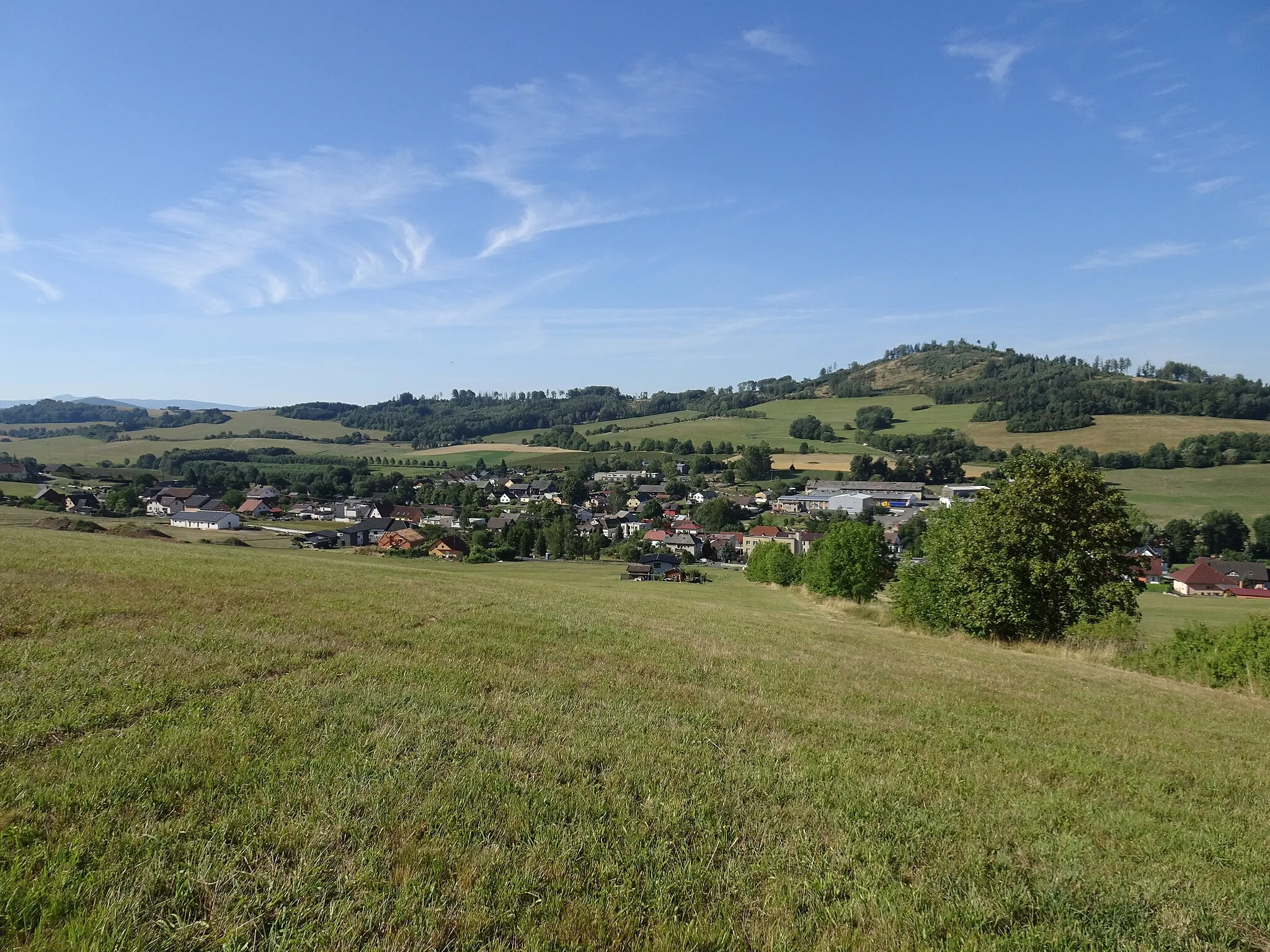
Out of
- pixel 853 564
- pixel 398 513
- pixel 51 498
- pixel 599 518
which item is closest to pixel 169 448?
pixel 398 513

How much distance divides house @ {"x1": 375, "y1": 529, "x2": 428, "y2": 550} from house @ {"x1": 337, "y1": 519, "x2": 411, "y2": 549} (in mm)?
5092

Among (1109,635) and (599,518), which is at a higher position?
(1109,635)

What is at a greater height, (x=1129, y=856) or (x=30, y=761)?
(x=30, y=761)

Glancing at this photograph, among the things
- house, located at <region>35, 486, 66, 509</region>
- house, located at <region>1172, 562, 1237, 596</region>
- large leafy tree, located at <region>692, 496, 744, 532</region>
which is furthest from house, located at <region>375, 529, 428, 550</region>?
house, located at <region>1172, 562, 1237, 596</region>

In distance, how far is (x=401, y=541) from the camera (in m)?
91.9

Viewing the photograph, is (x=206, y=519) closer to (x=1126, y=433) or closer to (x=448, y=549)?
(x=448, y=549)

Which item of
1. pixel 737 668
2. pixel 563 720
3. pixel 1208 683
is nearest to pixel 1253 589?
pixel 1208 683

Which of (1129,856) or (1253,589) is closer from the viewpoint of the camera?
(1129,856)

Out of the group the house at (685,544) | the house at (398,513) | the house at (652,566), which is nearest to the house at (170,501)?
the house at (398,513)

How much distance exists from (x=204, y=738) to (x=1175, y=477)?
142115mm

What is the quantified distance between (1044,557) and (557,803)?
96.6 feet

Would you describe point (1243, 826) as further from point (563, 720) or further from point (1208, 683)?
point (1208, 683)

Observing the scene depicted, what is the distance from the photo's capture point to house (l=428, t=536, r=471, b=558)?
299ft

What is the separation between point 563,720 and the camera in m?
8.00
